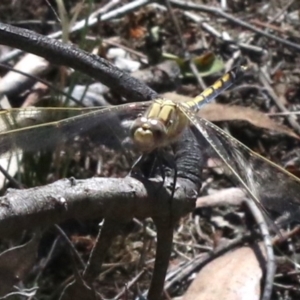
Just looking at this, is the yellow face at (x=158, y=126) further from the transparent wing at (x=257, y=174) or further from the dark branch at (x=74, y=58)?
the dark branch at (x=74, y=58)

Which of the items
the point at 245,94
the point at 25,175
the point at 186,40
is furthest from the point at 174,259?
the point at 186,40

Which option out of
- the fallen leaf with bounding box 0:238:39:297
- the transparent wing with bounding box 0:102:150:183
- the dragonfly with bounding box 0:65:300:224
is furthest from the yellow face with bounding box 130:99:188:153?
the fallen leaf with bounding box 0:238:39:297

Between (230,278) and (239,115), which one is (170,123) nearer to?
(230,278)

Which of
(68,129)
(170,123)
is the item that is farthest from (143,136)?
(68,129)

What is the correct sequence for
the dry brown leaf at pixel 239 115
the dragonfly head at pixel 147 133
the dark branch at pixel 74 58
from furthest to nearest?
the dry brown leaf at pixel 239 115 → the dark branch at pixel 74 58 → the dragonfly head at pixel 147 133

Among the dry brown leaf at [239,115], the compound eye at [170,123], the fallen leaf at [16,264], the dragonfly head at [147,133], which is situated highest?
the dry brown leaf at [239,115]

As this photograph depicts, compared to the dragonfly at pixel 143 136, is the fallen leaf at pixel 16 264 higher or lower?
lower

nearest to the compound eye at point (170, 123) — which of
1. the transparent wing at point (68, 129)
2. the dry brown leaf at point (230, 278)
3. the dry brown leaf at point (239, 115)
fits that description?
the transparent wing at point (68, 129)
